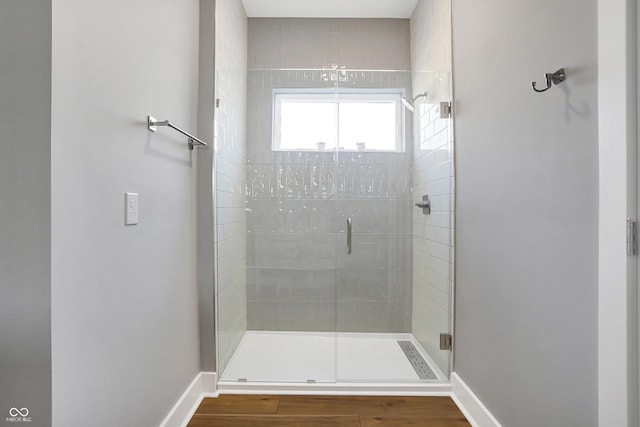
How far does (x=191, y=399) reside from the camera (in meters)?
1.69

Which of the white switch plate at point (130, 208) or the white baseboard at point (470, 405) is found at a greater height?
the white switch plate at point (130, 208)

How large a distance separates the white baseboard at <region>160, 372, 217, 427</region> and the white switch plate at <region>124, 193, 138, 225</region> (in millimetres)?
927

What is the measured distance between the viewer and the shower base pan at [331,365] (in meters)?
1.87

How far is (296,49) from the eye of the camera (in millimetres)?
2715

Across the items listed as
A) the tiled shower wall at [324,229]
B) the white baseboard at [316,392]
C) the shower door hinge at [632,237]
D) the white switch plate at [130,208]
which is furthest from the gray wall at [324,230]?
the shower door hinge at [632,237]

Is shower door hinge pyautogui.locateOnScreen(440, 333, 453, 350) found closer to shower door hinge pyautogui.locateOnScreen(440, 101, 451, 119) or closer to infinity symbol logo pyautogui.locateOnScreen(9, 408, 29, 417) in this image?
shower door hinge pyautogui.locateOnScreen(440, 101, 451, 119)

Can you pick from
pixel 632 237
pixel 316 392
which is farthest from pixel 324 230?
pixel 632 237

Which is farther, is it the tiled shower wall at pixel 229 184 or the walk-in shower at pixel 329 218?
the walk-in shower at pixel 329 218

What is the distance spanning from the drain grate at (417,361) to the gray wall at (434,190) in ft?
0.25

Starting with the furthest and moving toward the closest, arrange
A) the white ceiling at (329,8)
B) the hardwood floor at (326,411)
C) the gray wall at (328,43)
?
the gray wall at (328,43) < the white ceiling at (329,8) < the hardwood floor at (326,411)

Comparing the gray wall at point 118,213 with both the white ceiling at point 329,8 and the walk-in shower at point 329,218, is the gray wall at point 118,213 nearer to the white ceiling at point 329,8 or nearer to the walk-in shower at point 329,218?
the walk-in shower at point 329,218

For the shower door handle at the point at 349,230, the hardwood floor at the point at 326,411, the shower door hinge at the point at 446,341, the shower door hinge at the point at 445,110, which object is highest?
the shower door hinge at the point at 445,110

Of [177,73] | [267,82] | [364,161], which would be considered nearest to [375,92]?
[364,161]

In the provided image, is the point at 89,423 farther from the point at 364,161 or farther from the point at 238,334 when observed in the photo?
the point at 364,161
